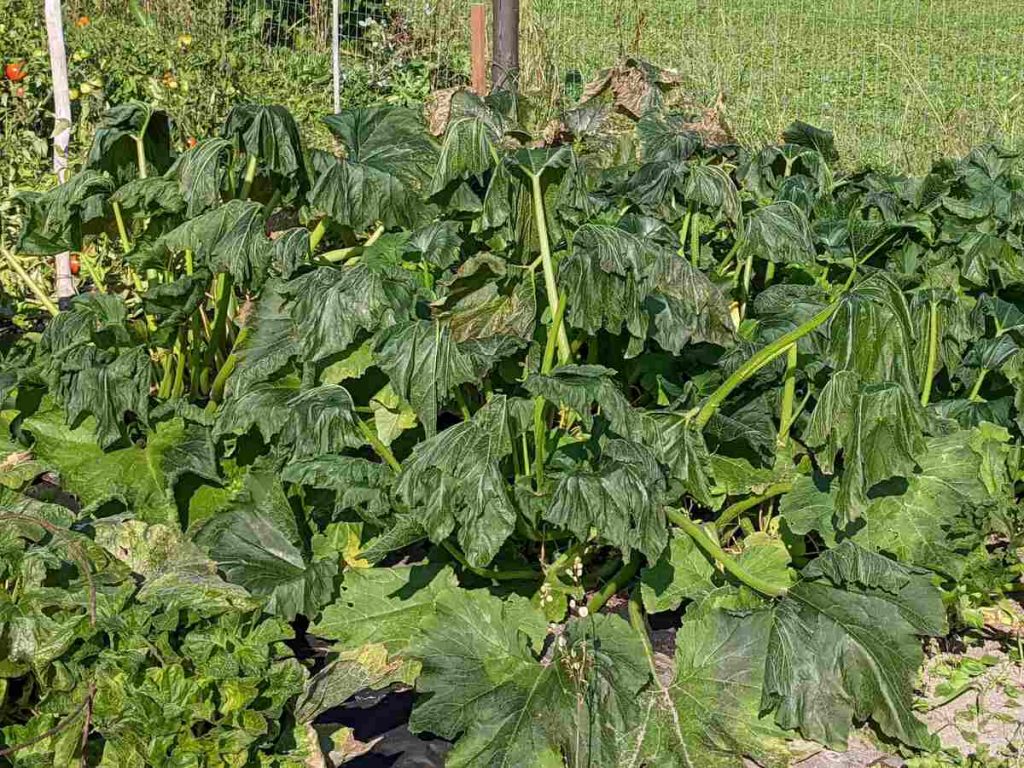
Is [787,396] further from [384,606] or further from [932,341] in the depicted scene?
[384,606]

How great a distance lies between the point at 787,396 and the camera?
3152 mm

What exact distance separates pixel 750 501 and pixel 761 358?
49 centimetres

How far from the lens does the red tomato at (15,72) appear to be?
571 cm

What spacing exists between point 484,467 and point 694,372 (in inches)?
42.8

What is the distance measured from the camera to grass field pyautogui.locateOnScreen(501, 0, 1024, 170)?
26.7 feet

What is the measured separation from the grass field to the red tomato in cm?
307

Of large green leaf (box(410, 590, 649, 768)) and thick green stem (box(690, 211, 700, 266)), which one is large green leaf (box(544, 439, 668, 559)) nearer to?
large green leaf (box(410, 590, 649, 768))

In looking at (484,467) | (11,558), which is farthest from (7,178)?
(484,467)

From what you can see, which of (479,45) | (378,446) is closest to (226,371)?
(378,446)

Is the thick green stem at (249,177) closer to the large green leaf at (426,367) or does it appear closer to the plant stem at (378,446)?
the plant stem at (378,446)

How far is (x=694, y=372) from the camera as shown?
11.3 ft

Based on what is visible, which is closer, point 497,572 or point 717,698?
point 717,698

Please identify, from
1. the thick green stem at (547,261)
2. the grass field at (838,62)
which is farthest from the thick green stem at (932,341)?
the grass field at (838,62)

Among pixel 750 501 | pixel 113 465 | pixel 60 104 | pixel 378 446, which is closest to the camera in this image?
pixel 378 446
